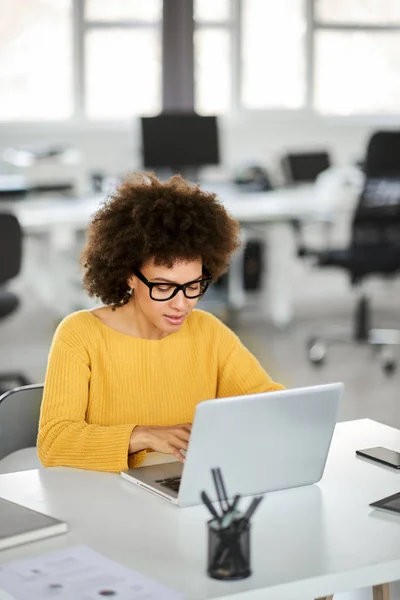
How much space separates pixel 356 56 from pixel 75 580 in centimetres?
634

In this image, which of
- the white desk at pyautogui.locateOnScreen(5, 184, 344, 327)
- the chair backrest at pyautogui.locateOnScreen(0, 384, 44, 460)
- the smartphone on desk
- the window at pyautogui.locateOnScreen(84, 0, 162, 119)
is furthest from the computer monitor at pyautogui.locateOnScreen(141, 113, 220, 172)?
the smartphone on desk

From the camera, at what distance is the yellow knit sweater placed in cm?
203

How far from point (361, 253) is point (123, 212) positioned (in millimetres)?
3538

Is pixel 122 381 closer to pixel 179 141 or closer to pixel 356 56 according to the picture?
pixel 179 141

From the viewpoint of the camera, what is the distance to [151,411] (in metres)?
2.30

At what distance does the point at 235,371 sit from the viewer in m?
2.38

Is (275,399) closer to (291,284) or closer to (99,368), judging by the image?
(99,368)

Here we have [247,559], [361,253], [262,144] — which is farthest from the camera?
[262,144]

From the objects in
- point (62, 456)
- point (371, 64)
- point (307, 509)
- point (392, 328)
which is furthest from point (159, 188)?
point (371, 64)

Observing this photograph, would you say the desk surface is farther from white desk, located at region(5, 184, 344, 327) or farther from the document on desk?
the document on desk

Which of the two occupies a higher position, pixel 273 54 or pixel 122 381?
pixel 273 54

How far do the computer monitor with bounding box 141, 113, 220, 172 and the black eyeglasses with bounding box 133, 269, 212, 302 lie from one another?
12.9 feet

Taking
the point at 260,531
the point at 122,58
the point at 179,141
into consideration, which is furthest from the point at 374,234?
the point at 260,531

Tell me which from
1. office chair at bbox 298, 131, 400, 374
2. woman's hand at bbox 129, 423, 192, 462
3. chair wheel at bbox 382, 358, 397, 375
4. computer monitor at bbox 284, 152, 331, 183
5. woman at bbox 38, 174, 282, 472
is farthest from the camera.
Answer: computer monitor at bbox 284, 152, 331, 183
